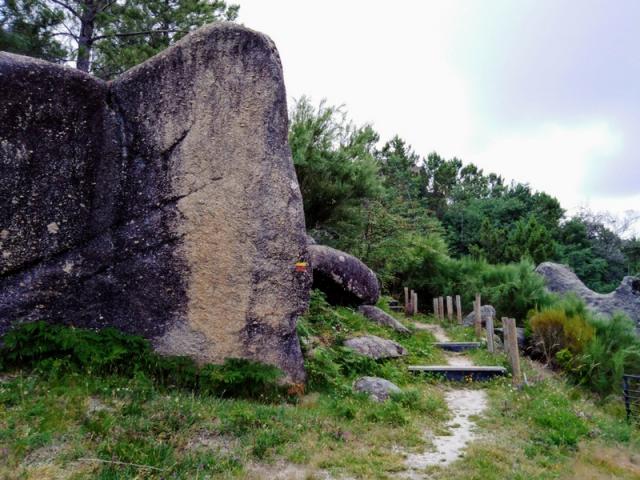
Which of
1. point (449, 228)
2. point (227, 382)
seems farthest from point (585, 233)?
point (227, 382)

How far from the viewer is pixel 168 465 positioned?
167 inches

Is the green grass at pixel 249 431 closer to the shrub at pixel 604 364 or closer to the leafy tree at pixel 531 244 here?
the shrub at pixel 604 364

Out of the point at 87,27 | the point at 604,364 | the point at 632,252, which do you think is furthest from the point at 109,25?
the point at 632,252

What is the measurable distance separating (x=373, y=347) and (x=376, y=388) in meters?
2.25

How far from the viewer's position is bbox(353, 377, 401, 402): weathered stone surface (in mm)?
7102

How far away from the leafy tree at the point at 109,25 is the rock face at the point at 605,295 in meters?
15.5

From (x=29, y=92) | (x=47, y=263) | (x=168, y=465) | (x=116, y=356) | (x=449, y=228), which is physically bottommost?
(x=168, y=465)

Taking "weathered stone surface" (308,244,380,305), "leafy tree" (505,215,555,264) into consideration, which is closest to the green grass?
"weathered stone surface" (308,244,380,305)

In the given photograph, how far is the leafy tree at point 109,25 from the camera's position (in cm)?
1267

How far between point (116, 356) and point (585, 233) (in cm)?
3625

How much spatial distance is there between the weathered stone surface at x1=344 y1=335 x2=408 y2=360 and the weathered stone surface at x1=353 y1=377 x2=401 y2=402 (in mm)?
1431

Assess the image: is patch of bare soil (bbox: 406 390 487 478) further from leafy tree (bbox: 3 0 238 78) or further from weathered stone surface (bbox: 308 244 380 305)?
leafy tree (bbox: 3 0 238 78)

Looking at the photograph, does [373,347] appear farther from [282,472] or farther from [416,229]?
[416,229]

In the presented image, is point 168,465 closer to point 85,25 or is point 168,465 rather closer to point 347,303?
point 347,303
